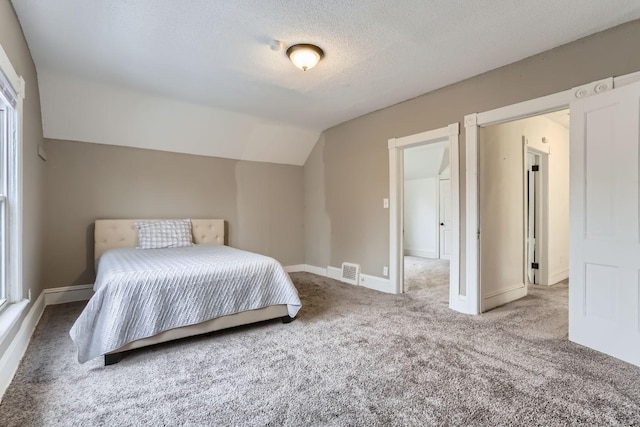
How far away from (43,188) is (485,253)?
192 inches

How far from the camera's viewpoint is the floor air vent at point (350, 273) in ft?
14.7

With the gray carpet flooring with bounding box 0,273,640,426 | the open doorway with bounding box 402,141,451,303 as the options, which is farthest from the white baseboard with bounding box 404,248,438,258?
the gray carpet flooring with bounding box 0,273,640,426

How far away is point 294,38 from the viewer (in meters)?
2.46

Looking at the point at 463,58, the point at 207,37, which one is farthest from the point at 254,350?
the point at 463,58

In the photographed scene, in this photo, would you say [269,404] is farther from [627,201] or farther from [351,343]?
[627,201]

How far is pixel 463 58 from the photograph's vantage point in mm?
2764

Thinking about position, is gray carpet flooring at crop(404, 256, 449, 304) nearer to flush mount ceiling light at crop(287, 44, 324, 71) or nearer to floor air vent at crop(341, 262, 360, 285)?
floor air vent at crop(341, 262, 360, 285)

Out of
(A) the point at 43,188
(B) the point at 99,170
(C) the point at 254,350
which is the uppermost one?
(B) the point at 99,170

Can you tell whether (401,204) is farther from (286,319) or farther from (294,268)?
(294,268)

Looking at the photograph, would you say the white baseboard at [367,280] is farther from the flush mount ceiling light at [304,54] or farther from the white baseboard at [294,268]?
the flush mount ceiling light at [304,54]

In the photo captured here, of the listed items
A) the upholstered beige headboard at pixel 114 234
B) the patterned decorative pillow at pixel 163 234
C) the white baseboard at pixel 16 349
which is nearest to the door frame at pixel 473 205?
the patterned decorative pillow at pixel 163 234

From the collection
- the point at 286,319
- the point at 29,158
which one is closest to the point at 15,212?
the point at 29,158

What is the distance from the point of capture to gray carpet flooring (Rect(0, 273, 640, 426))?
5.13ft

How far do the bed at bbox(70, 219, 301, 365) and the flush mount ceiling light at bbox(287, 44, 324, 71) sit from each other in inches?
70.2
